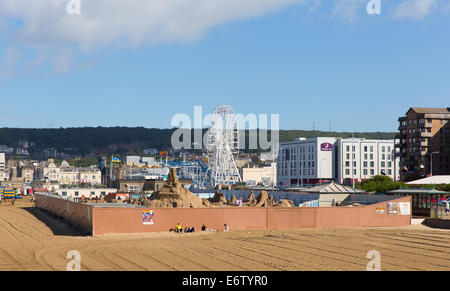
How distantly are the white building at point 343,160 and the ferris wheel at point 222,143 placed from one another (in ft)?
62.6

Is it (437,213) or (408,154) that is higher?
(408,154)

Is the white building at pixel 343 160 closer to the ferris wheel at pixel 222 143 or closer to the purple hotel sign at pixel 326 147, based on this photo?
the purple hotel sign at pixel 326 147

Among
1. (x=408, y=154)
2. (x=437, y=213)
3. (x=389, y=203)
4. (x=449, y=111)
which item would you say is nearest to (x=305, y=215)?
(x=389, y=203)

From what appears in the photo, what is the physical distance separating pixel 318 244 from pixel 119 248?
13.2m

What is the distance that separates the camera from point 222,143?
420ft

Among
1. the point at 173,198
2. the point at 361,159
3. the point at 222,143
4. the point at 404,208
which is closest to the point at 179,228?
the point at 173,198

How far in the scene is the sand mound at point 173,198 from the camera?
61316 mm

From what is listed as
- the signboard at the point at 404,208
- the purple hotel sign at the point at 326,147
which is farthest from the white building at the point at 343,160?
the signboard at the point at 404,208

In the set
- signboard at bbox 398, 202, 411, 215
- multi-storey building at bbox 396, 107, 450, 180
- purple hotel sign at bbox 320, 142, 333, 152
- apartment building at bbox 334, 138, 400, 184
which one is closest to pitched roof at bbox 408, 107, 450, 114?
multi-storey building at bbox 396, 107, 450, 180

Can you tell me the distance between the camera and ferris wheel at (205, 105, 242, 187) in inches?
4845

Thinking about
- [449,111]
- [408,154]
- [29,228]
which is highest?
[449,111]

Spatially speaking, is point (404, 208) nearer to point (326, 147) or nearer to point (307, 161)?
point (326, 147)
